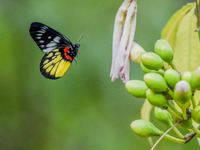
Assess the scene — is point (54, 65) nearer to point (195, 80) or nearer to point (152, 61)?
point (152, 61)

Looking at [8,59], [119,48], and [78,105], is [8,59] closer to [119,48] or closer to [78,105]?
[78,105]

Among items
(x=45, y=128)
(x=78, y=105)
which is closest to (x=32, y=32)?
(x=78, y=105)

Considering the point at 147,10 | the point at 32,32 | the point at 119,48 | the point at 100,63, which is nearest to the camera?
the point at 119,48

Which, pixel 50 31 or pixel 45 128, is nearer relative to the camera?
pixel 50 31

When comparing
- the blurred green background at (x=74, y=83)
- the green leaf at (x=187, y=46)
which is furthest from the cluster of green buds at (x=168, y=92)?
the blurred green background at (x=74, y=83)

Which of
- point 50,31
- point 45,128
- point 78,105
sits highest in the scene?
point 50,31

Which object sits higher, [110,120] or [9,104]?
[110,120]

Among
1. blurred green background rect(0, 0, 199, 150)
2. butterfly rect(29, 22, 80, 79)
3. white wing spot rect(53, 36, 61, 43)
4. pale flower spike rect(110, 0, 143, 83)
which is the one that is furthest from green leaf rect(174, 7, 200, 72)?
blurred green background rect(0, 0, 199, 150)

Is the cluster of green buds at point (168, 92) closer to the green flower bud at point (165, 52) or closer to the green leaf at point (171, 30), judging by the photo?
the green flower bud at point (165, 52)

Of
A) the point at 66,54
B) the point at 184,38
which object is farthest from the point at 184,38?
the point at 66,54
